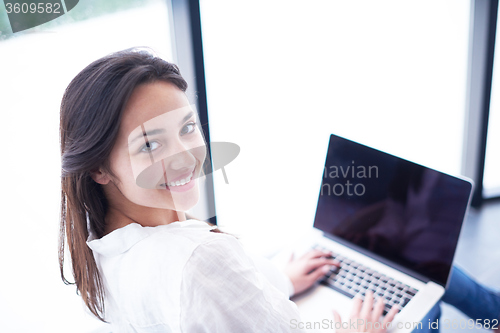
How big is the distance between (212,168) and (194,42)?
440mm

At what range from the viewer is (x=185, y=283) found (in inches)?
28.3

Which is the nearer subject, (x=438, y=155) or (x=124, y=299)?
(x=124, y=299)

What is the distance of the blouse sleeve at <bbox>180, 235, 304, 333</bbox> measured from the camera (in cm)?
72

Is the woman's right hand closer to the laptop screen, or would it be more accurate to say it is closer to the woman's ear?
the laptop screen

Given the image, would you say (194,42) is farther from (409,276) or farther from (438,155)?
(438,155)

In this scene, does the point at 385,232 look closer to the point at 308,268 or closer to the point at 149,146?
the point at 308,268

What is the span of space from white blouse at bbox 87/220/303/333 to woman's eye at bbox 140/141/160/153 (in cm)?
15

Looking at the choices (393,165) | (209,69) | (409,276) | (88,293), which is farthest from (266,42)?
(88,293)

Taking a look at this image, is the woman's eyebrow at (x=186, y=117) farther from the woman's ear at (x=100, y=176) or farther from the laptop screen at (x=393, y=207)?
the laptop screen at (x=393, y=207)

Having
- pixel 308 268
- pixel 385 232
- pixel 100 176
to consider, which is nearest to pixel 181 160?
pixel 100 176

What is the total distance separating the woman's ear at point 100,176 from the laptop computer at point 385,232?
53cm

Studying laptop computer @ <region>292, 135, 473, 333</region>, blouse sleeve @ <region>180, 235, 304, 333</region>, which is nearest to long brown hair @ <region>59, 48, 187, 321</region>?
blouse sleeve @ <region>180, 235, 304, 333</region>

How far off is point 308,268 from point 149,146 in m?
0.57

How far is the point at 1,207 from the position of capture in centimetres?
116
